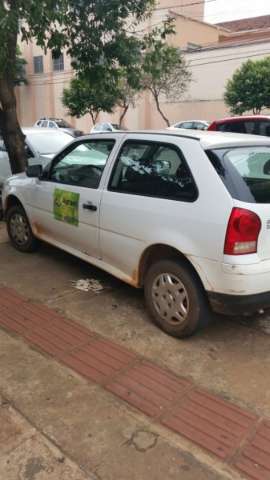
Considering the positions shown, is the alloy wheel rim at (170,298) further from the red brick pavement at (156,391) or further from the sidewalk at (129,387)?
the red brick pavement at (156,391)

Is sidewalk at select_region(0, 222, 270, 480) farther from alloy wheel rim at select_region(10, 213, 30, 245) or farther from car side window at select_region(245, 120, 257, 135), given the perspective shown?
car side window at select_region(245, 120, 257, 135)

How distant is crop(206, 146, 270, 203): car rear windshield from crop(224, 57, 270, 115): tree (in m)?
23.6

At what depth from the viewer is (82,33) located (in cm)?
646

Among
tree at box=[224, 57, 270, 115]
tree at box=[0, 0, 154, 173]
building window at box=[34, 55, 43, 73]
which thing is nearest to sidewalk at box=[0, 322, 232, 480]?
tree at box=[0, 0, 154, 173]

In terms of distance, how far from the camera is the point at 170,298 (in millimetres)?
3500

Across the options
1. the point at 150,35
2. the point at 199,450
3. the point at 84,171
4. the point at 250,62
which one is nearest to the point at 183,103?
the point at 250,62

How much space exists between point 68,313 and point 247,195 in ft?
6.44

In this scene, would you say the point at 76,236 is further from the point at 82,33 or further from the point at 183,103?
the point at 183,103

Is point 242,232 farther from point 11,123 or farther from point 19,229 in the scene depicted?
point 11,123

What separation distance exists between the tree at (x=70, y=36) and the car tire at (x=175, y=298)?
10.0ft

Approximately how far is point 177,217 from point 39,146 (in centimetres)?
585

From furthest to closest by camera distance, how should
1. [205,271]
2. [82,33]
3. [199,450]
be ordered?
[82,33]
[205,271]
[199,450]

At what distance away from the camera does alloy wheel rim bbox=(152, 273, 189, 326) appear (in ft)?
11.2

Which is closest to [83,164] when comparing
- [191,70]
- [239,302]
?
[239,302]
